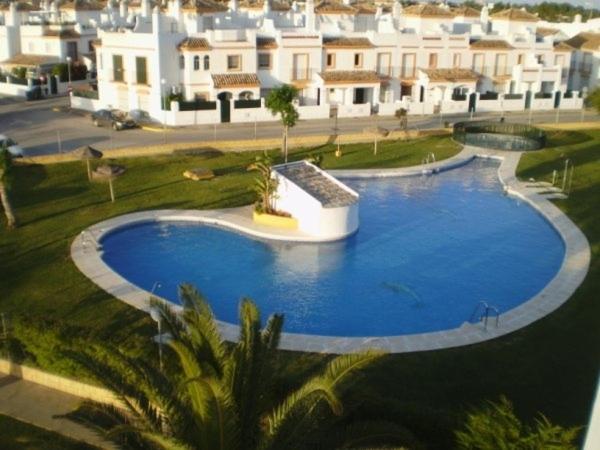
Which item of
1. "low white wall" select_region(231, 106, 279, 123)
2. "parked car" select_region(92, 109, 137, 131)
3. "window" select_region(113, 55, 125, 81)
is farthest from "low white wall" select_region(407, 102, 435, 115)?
"window" select_region(113, 55, 125, 81)

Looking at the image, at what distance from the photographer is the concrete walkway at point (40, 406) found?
44.2ft

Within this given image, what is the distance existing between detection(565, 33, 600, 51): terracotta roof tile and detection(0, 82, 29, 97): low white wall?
4947 centimetres

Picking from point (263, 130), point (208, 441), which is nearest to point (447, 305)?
point (208, 441)

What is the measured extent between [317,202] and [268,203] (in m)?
2.59

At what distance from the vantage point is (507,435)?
424 inches

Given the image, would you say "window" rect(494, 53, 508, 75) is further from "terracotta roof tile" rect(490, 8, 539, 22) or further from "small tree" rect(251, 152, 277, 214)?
"small tree" rect(251, 152, 277, 214)

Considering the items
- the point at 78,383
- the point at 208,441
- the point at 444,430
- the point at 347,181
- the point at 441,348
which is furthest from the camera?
the point at 347,181

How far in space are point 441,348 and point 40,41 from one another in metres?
54.3

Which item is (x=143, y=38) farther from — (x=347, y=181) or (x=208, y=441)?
(x=208, y=441)

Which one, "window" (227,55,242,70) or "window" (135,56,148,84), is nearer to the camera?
"window" (135,56,148,84)

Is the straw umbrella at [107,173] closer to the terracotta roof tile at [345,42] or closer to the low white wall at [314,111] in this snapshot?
the low white wall at [314,111]

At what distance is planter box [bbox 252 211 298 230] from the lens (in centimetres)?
2731

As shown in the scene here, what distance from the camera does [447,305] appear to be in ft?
70.4

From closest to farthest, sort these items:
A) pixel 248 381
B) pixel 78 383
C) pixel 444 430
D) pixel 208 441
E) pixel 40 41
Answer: pixel 208 441, pixel 248 381, pixel 444 430, pixel 78 383, pixel 40 41
